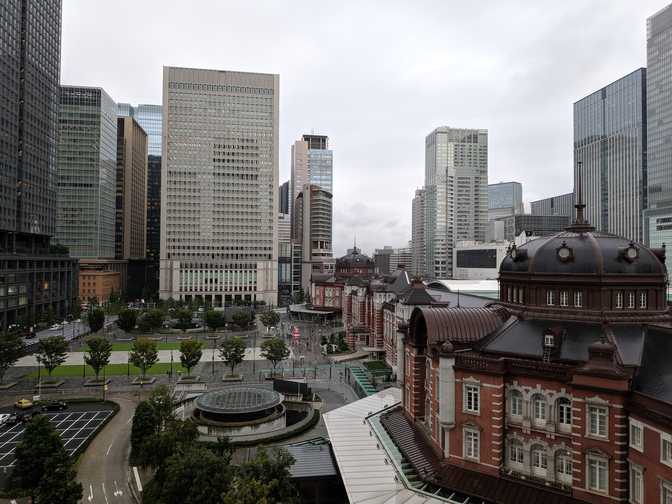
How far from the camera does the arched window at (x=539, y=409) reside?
32.0m

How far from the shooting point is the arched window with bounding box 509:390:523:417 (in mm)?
32781

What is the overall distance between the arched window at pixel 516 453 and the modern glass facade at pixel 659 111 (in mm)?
166312

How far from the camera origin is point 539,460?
31953mm

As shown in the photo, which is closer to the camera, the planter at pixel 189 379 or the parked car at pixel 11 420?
the parked car at pixel 11 420

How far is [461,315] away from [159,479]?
2780cm

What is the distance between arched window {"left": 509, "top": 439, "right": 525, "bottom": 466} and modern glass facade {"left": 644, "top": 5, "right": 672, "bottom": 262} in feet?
546

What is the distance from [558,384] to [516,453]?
6131 mm

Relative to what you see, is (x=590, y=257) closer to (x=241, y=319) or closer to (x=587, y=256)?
(x=587, y=256)

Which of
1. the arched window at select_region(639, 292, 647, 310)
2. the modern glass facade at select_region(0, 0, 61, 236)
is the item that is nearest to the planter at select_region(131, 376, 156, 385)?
the modern glass facade at select_region(0, 0, 61, 236)

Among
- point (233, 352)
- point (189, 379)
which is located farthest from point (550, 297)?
point (189, 379)

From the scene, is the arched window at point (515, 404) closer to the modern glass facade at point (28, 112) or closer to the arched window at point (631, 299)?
the arched window at point (631, 299)

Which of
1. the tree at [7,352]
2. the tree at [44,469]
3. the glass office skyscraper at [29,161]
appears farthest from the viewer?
the glass office skyscraper at [29,161]

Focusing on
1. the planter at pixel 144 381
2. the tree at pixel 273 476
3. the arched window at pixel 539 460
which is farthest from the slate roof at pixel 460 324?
the planter at pixel 144 381

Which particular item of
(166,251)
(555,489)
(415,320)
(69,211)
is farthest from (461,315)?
(69,211)
